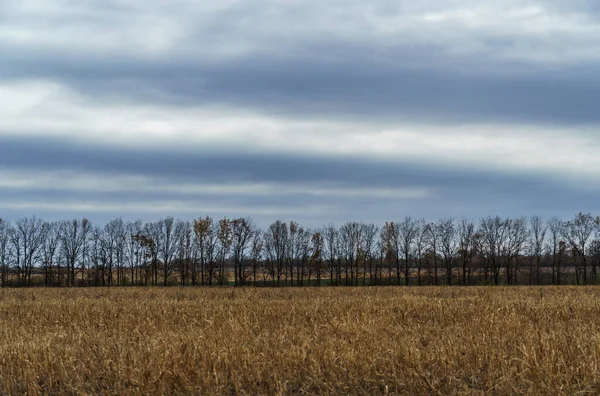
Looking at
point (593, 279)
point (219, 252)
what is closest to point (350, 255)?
point (219, 252)

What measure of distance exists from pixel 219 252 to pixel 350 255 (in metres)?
24.6

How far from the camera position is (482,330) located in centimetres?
1278

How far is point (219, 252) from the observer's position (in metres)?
103

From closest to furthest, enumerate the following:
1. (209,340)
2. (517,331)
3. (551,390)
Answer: (551,390) → (209,340) → (517,331)

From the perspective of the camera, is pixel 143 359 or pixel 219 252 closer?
pixel 143 359

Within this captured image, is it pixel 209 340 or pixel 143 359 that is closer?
pixel 143 359

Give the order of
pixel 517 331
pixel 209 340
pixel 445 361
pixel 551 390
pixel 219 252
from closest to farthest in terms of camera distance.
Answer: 1. pixel 551 390
2. pixel 445 361
3. pixel 209 340
4. pixel 517 331
5. pixel 219 252

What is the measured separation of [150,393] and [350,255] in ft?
334

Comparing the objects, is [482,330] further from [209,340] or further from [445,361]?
[209,340]

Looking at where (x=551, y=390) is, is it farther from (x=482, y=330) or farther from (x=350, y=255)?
(x=350, y=255)

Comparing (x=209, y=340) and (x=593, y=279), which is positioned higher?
(x=209, y=340)

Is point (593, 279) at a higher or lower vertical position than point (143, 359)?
lower

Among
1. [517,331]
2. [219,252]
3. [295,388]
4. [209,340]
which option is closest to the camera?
[295,388]

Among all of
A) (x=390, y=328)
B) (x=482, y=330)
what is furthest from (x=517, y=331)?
(x=390, y=328)
